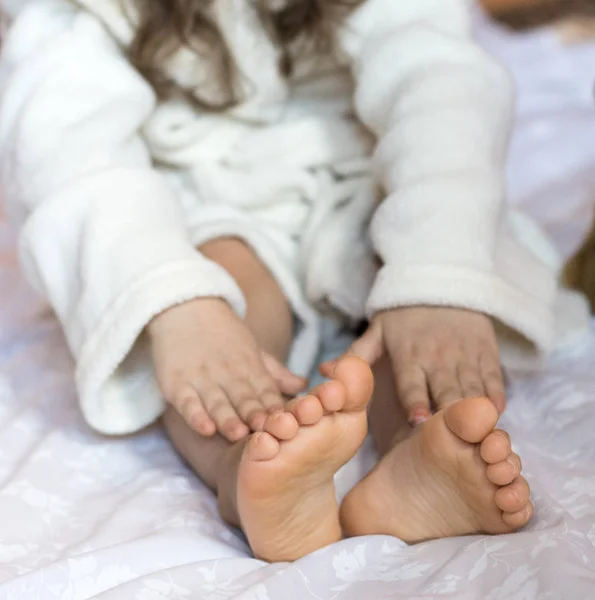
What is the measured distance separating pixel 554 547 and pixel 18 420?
46 centimetres

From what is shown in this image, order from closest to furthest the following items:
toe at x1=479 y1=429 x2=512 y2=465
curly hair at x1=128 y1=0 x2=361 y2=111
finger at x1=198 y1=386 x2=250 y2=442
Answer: toe at x1=479 y1=429 x2=512 y2=465 < finger at x1=198 y1=386 x2=250 y2=442 < curly hair at x1=128 y1=0 x2=361 y2=111

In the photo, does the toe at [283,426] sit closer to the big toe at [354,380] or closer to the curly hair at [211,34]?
the big toe at [354,380]

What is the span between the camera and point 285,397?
2.15ft

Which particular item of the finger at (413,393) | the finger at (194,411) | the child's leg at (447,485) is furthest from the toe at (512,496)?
the finger at (194,411)

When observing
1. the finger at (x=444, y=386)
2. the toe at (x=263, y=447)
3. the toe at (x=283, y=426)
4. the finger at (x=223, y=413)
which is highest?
the toe at (x=283, y=426)

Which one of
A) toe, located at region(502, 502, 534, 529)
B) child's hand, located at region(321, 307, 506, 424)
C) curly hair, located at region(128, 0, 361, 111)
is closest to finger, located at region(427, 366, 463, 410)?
child's hand, located at region(321, 307, 506, 424)

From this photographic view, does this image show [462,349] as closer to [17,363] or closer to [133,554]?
[133,554]

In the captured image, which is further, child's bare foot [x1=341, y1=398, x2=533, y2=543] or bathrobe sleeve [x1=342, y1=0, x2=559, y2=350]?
bathrobe sleeve [x1=342, y1=0, x2=559, y2=350]

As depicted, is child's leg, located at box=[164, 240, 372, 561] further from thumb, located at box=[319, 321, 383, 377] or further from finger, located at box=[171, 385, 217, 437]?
thumb, located at box=[319, 321, 383, 377]

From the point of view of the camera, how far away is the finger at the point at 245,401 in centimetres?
55

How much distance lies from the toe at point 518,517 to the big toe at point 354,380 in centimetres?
11

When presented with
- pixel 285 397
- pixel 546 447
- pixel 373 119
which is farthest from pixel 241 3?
pixel 546 447

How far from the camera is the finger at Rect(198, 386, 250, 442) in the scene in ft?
1.80

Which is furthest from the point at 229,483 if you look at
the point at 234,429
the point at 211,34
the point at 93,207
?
the point at 211,34
